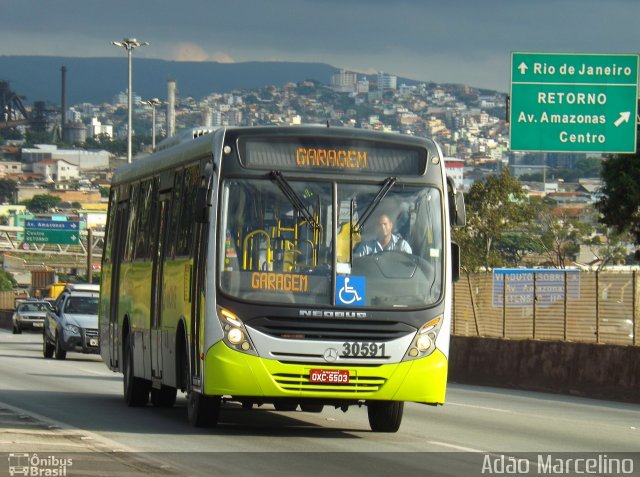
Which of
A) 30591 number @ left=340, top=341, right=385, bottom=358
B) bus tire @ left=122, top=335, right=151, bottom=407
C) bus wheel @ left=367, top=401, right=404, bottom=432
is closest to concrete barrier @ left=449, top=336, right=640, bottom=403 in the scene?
bus tire @ left=122, top=335, right=151, bottom=407

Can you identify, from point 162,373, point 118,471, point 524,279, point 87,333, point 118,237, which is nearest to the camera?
point 118,471

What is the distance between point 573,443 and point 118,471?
5.52 meters

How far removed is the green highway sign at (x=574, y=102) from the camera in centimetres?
3084

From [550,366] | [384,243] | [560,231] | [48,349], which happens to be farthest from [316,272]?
[560,231]

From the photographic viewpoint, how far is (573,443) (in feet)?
52.4

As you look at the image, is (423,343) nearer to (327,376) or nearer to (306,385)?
(327,376)

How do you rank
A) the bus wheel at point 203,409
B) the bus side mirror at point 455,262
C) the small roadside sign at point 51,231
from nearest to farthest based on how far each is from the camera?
the bus wheel at point 203,409 → the bus side mirror at point 455,262 → the small roadside sign at point 51,231

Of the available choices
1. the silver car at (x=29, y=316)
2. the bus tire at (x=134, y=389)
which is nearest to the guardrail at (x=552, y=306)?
the bus tire at (x=134, y=389)

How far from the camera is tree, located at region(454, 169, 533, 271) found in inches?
2633

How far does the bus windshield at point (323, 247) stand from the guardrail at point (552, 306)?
12.4 m

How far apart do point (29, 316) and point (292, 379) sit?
4638 centimetres

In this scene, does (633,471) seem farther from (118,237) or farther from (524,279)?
(524,279)

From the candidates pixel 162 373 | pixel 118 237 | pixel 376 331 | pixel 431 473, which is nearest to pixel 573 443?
pixel 376 331

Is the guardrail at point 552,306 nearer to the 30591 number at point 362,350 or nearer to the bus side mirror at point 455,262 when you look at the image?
the bus side mirror at point 455,262
